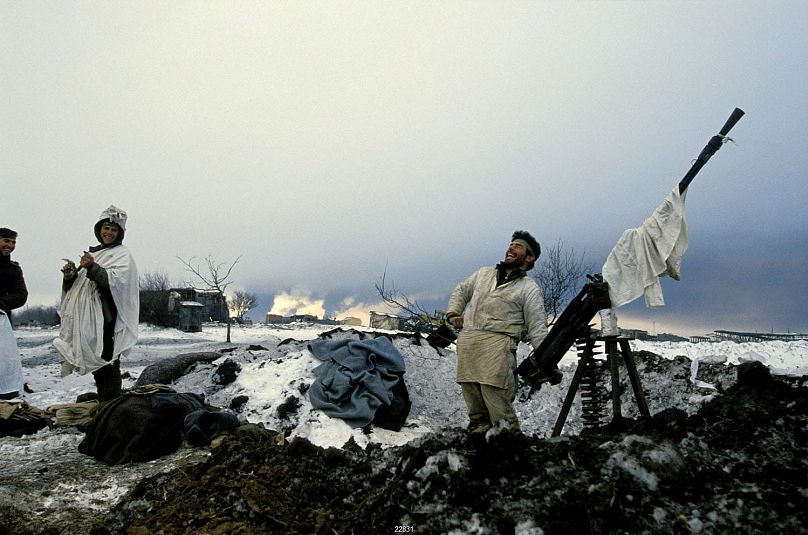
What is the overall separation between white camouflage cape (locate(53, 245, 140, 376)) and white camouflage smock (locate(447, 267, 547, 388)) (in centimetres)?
389

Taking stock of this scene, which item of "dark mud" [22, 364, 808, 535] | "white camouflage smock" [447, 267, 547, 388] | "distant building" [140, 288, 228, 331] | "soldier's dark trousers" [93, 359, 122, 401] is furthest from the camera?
"distant building" [140, 288, 228, 331]

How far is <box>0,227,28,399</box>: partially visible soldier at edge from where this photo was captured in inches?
243

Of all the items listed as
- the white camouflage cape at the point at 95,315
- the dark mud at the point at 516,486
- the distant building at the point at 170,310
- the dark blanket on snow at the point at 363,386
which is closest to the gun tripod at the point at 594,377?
the dark mud at the point at 516,486


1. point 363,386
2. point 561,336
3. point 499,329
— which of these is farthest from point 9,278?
point 561,336

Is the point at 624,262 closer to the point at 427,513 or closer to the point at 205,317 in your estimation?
the point at 427,513

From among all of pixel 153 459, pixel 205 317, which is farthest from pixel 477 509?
pixel 205 317

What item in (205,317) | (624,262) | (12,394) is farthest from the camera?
(205,317)

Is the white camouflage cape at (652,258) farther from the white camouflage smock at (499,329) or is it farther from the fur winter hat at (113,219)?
the fur winter hat at (113,219)

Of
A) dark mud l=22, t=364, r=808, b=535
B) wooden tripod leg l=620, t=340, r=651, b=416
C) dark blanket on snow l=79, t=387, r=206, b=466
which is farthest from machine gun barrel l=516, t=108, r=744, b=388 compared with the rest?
dark blanket on snow l=79, t=387, r=206, b=466

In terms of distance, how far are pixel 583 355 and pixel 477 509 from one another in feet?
8.19

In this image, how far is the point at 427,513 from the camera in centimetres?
212

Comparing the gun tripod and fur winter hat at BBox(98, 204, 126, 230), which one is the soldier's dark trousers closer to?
fur winter hat at BBox(98, 204, 126, 230)

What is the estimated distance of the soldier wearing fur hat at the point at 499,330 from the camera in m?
4.27

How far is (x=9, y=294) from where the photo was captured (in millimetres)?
6324
